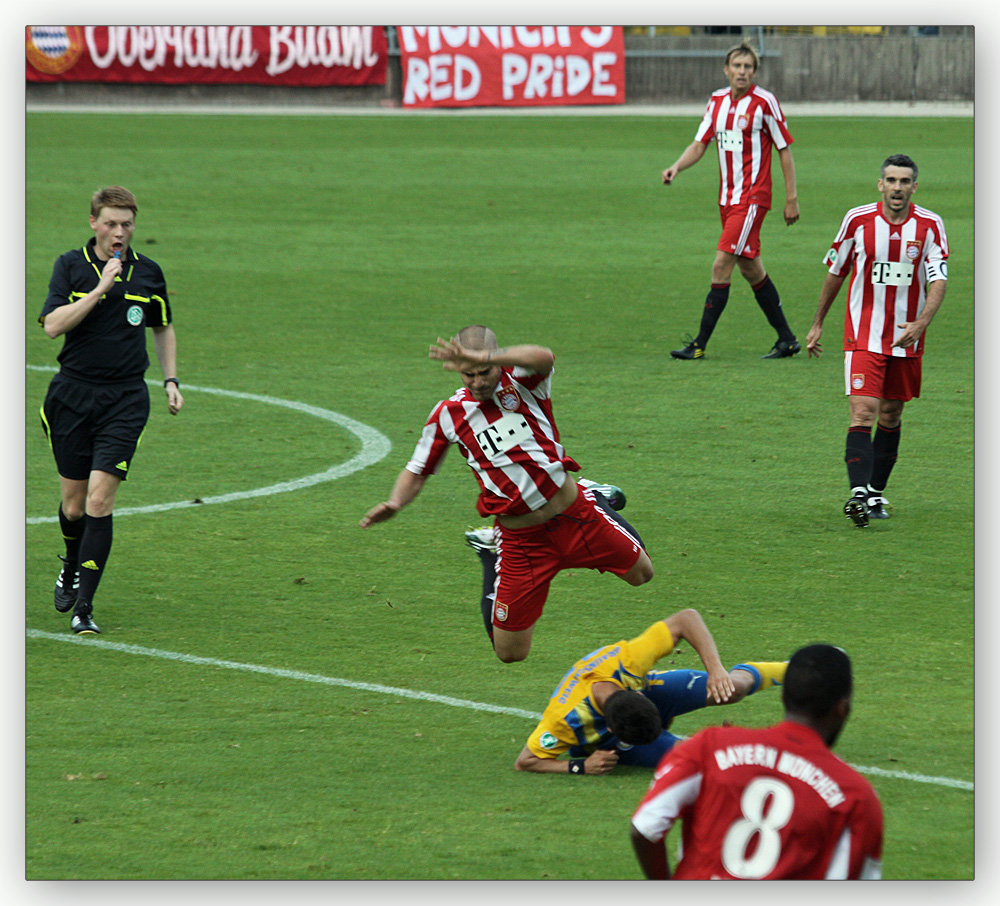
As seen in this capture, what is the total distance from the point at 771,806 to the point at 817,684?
1.06 feet

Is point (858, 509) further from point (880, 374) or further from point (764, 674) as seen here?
point (764, 674)

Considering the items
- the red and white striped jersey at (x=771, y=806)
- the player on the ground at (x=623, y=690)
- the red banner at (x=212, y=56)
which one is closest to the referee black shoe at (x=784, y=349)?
the player on the ground at (x=623, y=690)

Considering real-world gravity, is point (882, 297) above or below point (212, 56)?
below

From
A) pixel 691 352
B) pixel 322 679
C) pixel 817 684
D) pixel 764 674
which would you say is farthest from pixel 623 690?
pixel 691 352

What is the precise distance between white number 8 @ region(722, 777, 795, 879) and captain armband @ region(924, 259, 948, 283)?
635 centimetres

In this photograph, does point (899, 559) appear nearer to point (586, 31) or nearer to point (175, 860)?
point (175, 860)

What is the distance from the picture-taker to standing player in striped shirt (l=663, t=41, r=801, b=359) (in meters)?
13.8

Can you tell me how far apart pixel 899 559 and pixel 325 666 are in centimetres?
357

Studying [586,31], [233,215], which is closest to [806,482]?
[233,215]

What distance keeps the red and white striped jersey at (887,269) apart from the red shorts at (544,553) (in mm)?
3188

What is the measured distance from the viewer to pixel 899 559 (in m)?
8.95

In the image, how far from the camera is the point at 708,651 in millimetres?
6105

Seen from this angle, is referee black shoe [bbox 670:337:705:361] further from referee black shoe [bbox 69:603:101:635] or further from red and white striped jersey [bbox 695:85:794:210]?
referee black shoe [bbox 69:603:101:635]

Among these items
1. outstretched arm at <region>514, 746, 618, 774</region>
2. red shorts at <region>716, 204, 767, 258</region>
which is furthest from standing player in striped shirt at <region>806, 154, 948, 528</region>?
red shorts at <region>716, 204, 767, 258</region>
